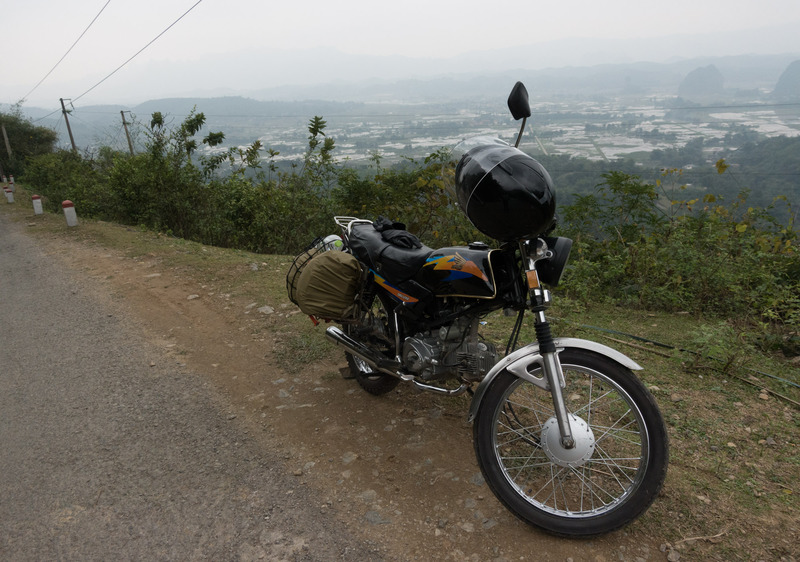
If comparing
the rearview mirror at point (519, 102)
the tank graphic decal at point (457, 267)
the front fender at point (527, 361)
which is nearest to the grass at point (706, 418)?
the front fender at point (527, 361)

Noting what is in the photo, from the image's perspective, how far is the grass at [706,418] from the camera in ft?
7.69

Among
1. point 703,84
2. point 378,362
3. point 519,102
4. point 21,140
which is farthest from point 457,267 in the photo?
point 21,140

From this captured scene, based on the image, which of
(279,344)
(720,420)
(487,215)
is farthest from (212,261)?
(720,420)

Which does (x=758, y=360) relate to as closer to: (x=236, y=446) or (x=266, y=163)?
(x=236, y=446)

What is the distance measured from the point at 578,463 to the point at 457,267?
1054 millimetres

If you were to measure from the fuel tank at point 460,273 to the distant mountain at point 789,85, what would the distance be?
971 inches

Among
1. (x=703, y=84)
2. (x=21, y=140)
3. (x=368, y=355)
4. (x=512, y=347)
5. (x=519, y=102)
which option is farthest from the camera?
(x=21, y=140)

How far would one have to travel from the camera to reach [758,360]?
3.98m

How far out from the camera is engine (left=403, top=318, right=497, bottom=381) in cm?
281

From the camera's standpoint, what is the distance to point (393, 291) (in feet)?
10.0

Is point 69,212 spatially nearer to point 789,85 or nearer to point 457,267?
point 457,267

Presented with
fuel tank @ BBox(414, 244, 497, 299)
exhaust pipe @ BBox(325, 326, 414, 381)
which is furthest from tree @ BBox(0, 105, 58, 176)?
fuel tank @ BBox(414, 244, 497, 299)

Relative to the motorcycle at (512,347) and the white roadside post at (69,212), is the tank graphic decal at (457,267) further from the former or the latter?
the white roadside post at (69,212)

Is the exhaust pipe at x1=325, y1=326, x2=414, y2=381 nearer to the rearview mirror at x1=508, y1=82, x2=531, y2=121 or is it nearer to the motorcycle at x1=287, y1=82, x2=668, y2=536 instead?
the motorcycle at x1=287, y1=82, x2=668, y2=536
